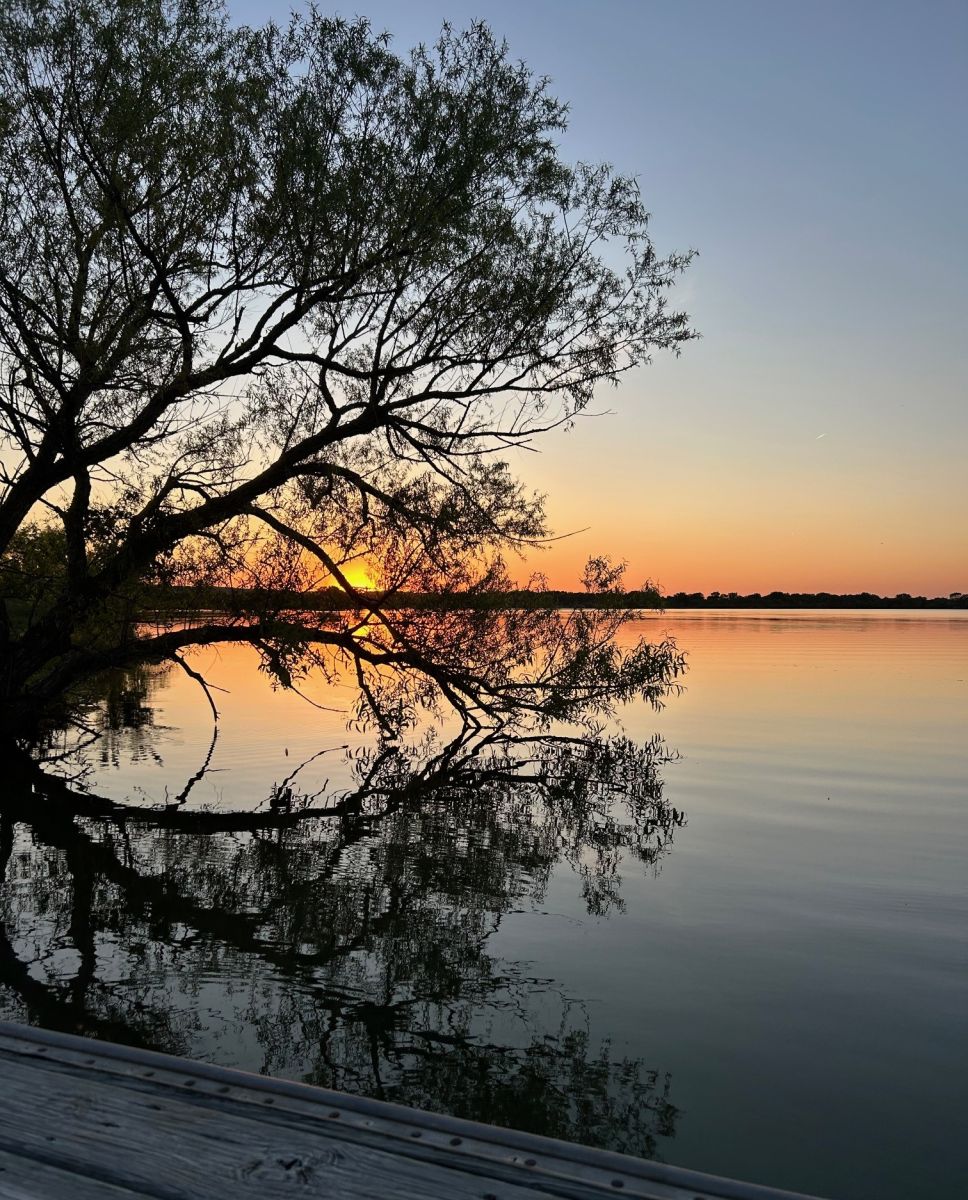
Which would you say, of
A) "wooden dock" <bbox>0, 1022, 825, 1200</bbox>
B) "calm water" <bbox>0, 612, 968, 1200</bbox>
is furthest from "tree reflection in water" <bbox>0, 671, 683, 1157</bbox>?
"wooden dock" <bbox>0, 1022, 825, 1200</bbox>

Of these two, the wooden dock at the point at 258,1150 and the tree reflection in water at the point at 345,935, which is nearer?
the wooden dock at the point at 258,1150

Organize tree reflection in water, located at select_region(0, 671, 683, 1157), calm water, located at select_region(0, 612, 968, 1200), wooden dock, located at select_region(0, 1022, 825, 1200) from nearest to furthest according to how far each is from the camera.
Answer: wooden dock, located at select_region(0, 1022, 825, 1200) → calm water, located at select_region(0, 612, 968, 1200) → tree reflection in water, located at select_region(0, 671, 683, 1157)

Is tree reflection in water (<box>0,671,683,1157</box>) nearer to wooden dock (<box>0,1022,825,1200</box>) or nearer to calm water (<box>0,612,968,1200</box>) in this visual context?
calm water (<box>0,612,968,1200</box>)

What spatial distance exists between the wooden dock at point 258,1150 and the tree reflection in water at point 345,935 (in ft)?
5.70

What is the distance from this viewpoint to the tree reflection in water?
501 cm

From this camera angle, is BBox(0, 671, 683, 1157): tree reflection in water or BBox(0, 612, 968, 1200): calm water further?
BBox(0, 671, 683, 1157): tree reflection in water

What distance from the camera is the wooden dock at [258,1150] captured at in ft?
8.75

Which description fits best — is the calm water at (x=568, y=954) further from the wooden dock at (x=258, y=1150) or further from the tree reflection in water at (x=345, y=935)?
the wooden dock at (x=258, y=1150)

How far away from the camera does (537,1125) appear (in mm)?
4523

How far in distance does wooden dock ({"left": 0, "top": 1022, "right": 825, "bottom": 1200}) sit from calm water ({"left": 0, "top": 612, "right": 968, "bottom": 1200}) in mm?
1718

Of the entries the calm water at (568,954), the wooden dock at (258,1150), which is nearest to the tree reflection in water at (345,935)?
the calm water at (568,954)

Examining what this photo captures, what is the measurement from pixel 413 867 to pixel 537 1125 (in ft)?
15.3

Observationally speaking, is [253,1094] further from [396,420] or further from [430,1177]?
[396,420]

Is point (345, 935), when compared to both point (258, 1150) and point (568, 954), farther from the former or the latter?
point (258, 1150)
